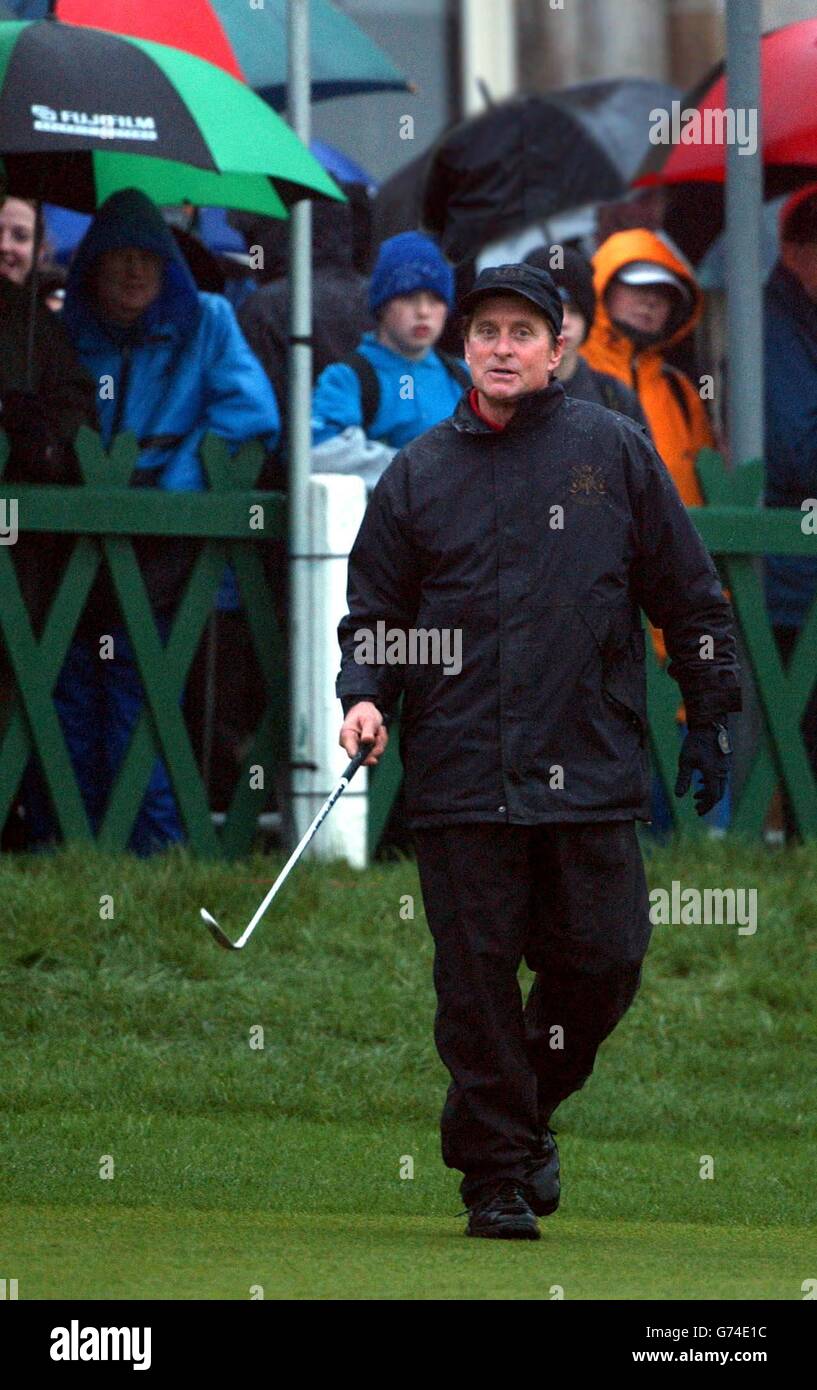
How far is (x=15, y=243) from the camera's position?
978cm

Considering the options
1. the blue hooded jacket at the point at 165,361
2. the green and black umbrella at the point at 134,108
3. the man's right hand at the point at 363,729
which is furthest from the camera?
the blue hooded jacket at the point at 165,361

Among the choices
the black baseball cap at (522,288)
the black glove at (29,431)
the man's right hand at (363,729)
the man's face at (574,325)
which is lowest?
the man's right hand at (363,729)

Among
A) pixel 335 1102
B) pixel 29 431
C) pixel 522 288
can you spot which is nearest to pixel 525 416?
pixel 522 288

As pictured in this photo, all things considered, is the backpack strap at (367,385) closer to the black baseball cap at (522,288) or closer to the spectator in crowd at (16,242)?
the spectator in crowd at (16,242)

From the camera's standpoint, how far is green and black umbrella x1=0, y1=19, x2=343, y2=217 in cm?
866

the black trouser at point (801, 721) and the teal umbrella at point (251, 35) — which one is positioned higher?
the teal umbrella at point (251, 35)

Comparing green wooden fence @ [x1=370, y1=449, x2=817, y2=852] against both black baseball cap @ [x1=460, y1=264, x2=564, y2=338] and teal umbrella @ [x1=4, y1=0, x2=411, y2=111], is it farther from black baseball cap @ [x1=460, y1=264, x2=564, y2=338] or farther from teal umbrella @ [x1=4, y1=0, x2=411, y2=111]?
black baseball cap @ [x1=460, y1=264, x2=564, y2=338]

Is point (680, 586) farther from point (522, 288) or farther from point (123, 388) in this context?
point (123, 388)

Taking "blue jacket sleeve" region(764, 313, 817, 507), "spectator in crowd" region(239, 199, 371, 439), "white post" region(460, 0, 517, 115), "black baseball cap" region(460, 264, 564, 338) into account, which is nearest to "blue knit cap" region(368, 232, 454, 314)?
"spectator in crowd" region(239, 199, 371, 439)

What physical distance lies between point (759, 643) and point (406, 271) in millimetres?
1783

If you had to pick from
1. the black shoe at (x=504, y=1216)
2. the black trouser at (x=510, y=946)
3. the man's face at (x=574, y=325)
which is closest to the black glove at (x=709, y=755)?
the black trouser at (x=510, y=946)

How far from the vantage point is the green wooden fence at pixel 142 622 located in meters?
9.13

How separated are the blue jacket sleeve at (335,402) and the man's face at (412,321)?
204 millimetres
